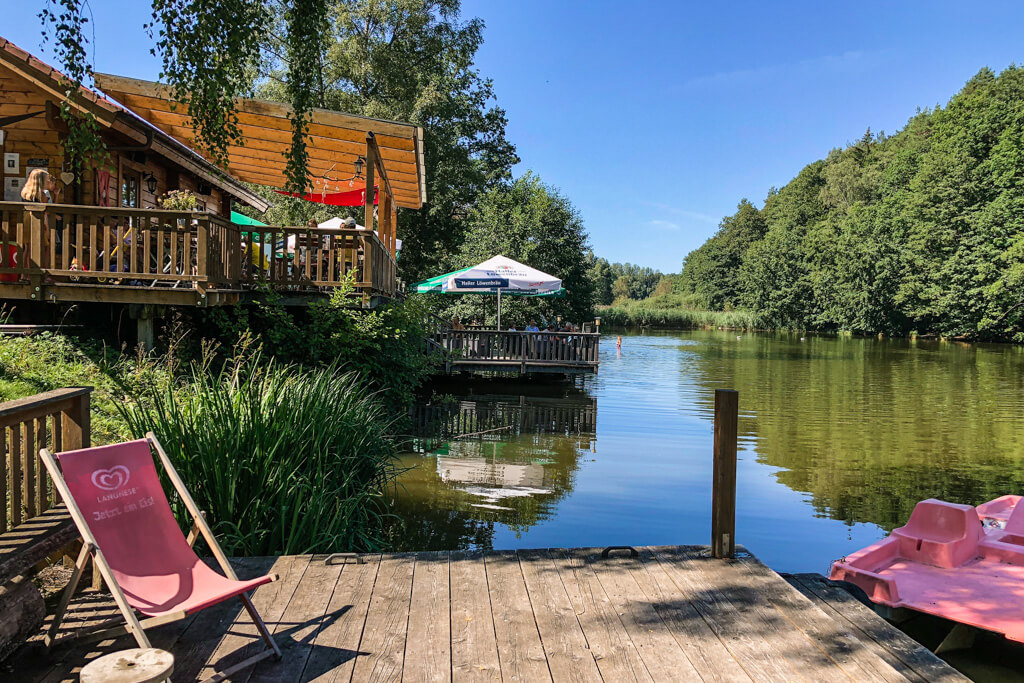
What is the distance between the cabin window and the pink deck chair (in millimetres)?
11468

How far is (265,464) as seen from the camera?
525 cm

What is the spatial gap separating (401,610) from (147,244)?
282 inches

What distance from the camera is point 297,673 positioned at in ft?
9.84

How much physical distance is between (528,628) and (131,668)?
1717 mm

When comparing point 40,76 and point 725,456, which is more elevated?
point 40,76

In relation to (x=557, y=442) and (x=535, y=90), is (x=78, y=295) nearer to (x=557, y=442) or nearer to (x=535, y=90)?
(x=557, y=442)

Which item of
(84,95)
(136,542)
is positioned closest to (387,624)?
(136,542)

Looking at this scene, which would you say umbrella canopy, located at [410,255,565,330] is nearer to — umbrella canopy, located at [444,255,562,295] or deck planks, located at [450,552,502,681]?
umbrella canopy, located at [444,255,562,295]

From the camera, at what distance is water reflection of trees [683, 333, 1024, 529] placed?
9.64 m

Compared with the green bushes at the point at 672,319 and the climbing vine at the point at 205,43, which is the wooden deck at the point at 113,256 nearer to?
the climbing vine at the point at 205,43

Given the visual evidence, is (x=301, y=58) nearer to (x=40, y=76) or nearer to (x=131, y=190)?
(x=40, y=76)

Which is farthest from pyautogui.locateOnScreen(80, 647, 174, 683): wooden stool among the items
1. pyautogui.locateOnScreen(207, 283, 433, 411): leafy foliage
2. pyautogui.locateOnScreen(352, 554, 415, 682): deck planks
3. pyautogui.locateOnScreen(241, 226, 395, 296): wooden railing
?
pyautogui.locateOnScreen(241, 226, 395, 296): wooden railing

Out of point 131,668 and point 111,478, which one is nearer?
point 131,668

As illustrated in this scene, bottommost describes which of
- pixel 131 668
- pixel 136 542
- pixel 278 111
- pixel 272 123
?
pixel 131 668
